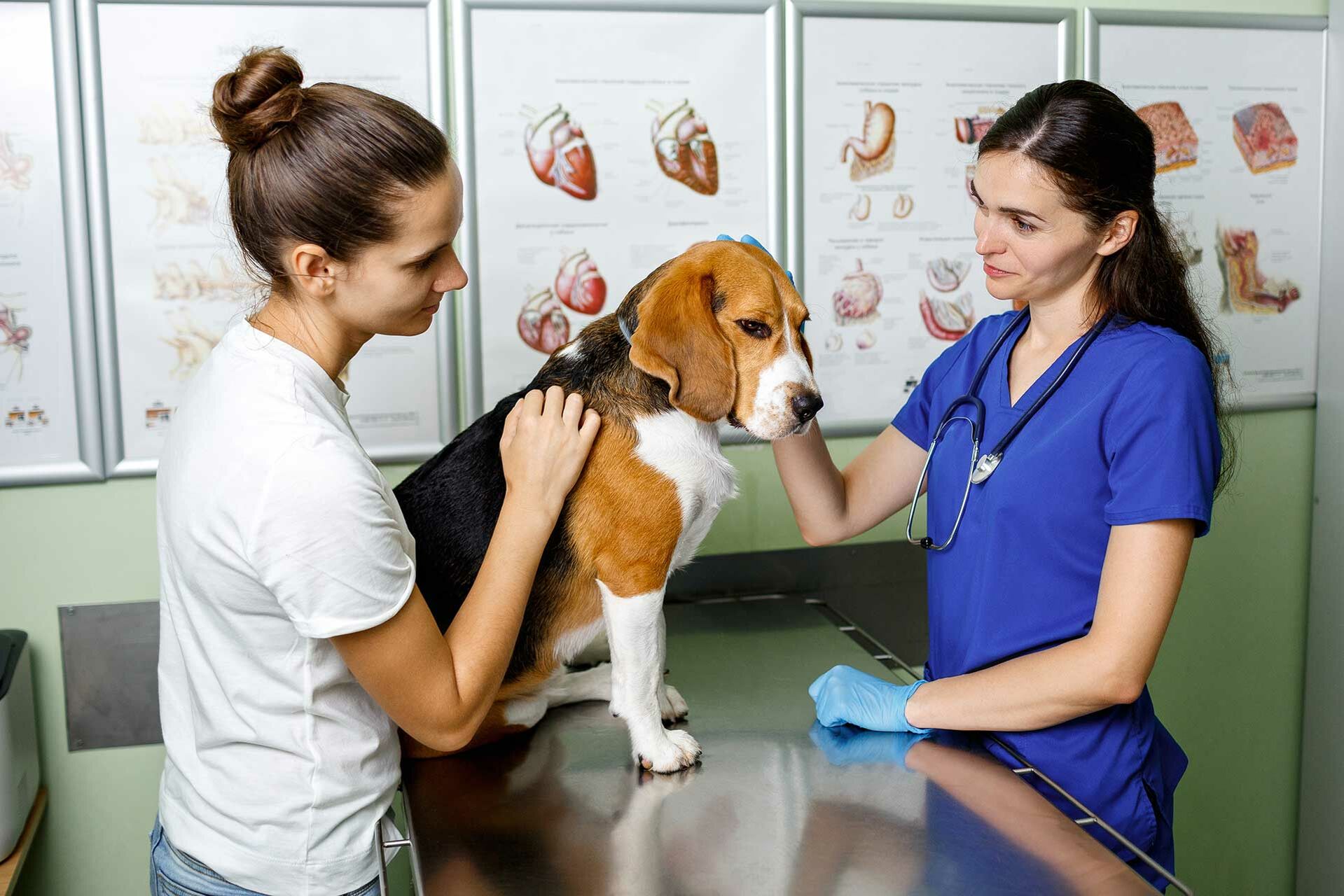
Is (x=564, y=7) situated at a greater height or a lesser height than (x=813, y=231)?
greater

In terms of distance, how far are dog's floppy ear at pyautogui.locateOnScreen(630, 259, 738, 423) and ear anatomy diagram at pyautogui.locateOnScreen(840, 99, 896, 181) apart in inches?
42.3

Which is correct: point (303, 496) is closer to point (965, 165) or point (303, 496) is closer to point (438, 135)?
point (438, 135)

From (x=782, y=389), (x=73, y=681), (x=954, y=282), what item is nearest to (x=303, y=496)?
(x=782, y=389)

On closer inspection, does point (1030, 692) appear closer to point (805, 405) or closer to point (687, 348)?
point (805, 405)

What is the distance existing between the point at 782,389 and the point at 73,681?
4.98 ft

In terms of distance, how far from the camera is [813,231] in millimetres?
2295

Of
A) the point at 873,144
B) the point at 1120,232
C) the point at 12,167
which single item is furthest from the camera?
the point at 873,144

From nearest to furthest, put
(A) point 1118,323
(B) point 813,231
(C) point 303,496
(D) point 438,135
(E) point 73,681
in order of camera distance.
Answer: (C) point 303,496 → (D) point 438,135 → (A) point 1118,323 → (E) point 73,681 → (B) point 813,231

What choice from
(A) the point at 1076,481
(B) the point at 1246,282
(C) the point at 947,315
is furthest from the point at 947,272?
(A) the point at 1076,481

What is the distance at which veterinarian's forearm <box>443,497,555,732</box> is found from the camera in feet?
3.92

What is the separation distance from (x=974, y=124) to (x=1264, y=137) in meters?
0.74

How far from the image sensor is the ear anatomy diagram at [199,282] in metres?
1.99

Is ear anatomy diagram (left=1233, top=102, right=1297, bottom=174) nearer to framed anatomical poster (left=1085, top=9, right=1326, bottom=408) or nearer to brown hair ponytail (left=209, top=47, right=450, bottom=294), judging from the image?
framed anatomical poster (left=1085, top=9, right=1326, bottom=408)

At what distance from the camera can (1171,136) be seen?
245cm
